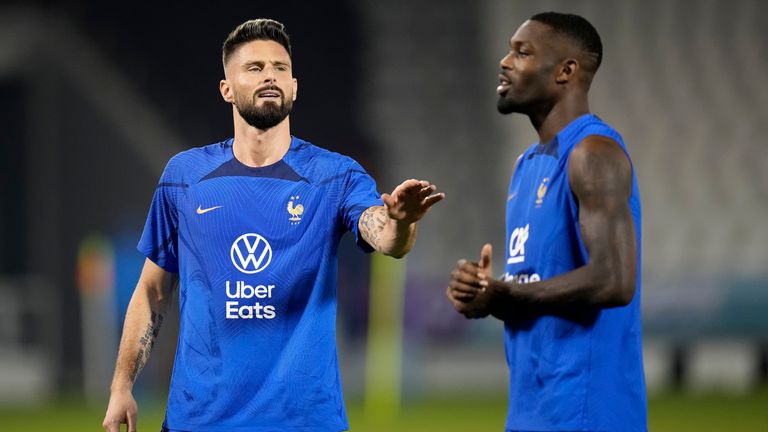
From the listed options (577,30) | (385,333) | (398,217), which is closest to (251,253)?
(398,217)

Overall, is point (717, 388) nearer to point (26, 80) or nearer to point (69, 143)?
point (69, 143)

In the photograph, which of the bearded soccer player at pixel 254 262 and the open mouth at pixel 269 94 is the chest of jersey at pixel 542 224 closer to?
the bearded soccer player at pixel 254 262

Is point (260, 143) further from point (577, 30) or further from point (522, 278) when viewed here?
point (577, 30)

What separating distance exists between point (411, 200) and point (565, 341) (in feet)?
2.45

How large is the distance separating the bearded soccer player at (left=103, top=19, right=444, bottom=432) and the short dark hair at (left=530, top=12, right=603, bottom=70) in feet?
2.75

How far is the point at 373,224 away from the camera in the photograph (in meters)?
3.93

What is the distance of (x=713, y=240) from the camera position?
1742 cm

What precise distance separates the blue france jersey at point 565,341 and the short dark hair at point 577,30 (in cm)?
27

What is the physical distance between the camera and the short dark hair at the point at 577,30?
4340 millimetres

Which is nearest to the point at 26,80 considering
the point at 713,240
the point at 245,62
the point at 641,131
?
the point at 641,131

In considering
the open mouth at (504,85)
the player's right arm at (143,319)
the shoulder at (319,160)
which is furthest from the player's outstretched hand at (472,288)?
the player's right arm at (143,319)

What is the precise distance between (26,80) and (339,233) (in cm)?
1543

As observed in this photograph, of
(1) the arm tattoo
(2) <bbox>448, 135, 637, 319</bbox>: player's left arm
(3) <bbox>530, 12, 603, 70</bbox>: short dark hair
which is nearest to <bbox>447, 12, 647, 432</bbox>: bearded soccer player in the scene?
(2) <bbox>448, 135, 637, 319</bbox>: player's left arm

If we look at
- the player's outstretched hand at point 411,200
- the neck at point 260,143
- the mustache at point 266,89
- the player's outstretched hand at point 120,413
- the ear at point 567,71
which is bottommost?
the player's outstretched hand at point 120,413
